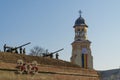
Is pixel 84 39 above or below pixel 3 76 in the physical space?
above

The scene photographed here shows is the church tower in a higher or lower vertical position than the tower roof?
lower

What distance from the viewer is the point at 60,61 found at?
3647cm

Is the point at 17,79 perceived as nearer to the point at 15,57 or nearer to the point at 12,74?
the point at 12,74

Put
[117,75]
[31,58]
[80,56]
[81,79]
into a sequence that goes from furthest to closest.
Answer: [117,75] → [80,56] → [81,79] → [31,58]

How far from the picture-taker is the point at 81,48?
60.7 m

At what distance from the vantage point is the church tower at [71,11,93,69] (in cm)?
6016

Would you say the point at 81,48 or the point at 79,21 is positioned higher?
the point at 79,21

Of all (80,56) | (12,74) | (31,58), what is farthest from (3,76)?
(80,56)

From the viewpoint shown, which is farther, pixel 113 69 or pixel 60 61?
pixel 113 69

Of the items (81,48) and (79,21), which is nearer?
(81,48)

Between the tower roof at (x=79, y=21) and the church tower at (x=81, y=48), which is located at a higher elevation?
the tower roof at (x=79, y=21)

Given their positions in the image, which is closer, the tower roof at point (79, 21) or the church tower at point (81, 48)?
the church tower at point (81, 48)

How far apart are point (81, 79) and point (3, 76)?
1062cm

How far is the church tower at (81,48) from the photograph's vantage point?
6016 cm
